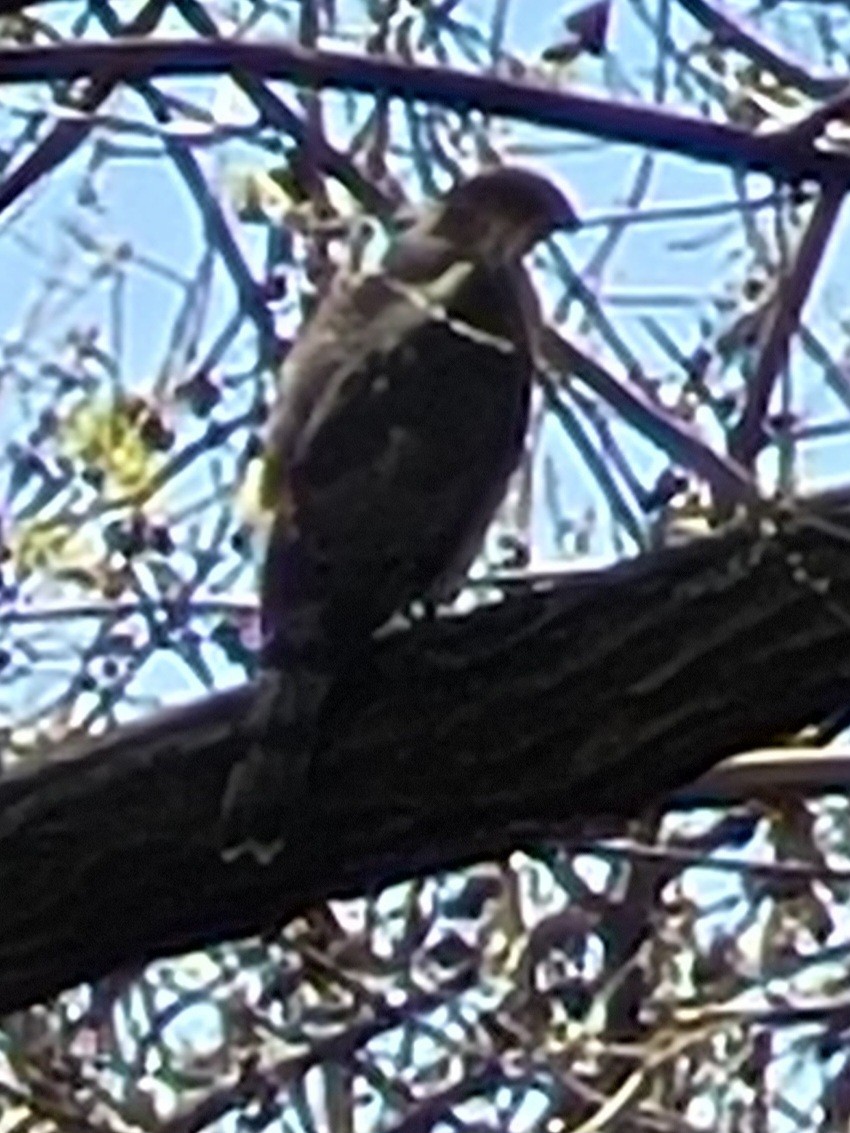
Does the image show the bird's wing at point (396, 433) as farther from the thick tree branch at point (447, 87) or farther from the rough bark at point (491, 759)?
the thick tree branch at point (447, 87)

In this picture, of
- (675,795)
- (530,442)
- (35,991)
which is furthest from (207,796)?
(530,442)

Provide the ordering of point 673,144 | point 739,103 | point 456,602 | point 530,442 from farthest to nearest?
point 530,442
point 456,602
point 739,103
point 673,144

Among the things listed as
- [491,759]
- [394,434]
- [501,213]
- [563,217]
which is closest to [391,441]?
[394,434]

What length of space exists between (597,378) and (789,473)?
0.22 meters

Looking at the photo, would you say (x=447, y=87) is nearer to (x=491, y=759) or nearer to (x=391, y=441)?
(x=491, y=759)

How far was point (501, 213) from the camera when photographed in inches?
162

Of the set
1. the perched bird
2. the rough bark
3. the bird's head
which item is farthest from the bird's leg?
the bird's head

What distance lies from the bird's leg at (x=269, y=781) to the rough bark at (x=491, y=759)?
20 mm

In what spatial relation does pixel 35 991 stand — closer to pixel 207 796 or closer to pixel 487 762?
pixel 207 796

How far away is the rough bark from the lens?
9.38ft

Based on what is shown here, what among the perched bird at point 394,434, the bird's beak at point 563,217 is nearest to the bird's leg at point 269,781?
the perched bird at point 394,434

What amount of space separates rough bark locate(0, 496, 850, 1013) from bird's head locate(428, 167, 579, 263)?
0.85m

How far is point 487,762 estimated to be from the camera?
2.90 m

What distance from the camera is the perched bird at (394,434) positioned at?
342 centimetres
